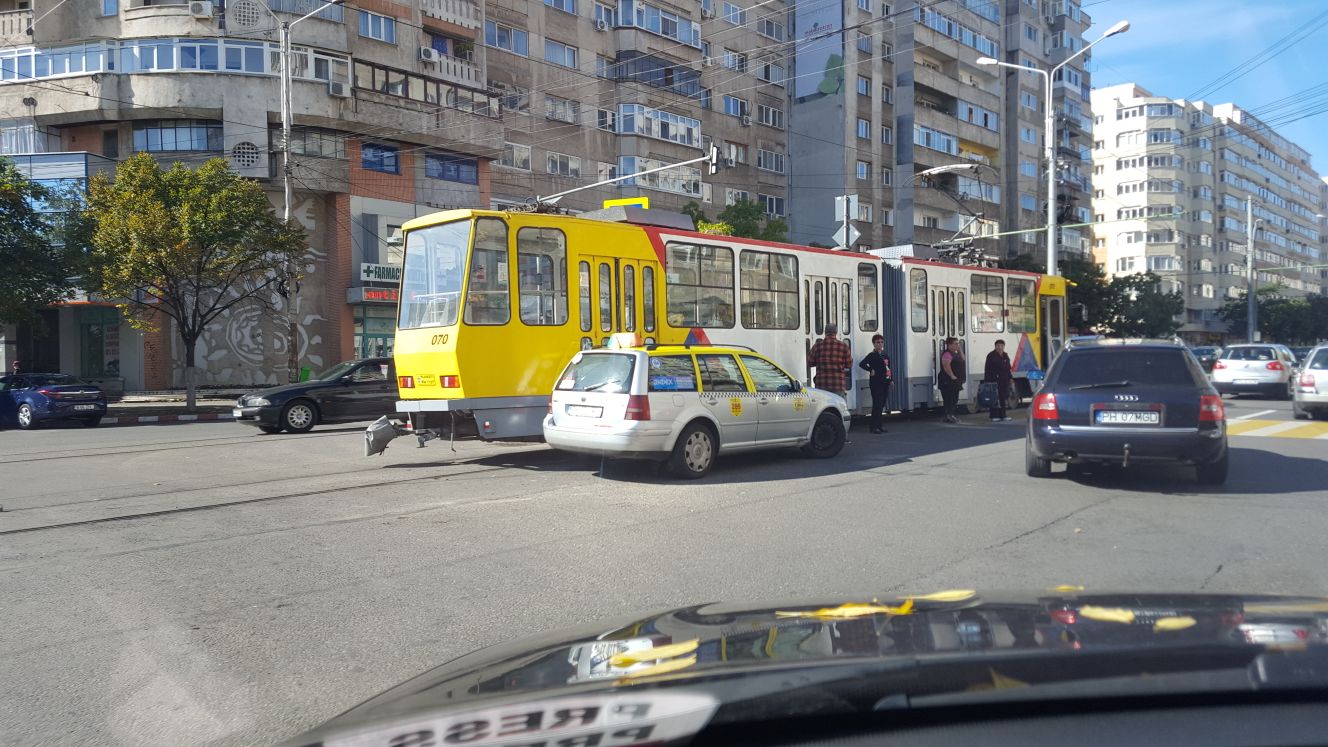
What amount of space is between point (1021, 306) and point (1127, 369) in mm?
12660

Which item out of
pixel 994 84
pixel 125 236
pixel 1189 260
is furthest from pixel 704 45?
pixel 1189 260

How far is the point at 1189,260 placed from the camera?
8656cm

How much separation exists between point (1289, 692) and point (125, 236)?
26.6 m

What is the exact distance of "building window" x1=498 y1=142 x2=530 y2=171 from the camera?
35281 millimetres

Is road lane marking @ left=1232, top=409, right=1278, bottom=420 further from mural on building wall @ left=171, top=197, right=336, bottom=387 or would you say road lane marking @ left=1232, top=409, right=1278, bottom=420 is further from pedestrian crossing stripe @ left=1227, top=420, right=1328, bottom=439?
mural on building wall @ left=171, top=197, right=336, bottom=387

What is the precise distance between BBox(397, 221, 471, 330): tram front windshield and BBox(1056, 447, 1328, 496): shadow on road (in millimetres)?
7692

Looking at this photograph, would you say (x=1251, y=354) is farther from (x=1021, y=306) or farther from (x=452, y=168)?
(x=452, y=168)

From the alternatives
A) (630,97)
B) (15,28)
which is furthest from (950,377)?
(15,28)

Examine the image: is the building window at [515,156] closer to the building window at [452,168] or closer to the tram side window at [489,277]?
the building window at [452,168]

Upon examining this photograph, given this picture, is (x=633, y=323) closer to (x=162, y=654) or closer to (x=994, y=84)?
(x=162, y=654)

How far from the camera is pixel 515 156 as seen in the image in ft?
117

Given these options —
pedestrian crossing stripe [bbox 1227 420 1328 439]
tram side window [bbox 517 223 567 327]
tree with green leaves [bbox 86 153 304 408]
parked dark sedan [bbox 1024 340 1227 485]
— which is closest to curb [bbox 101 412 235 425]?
tree with green leaves [bbox 86 153 304 408]

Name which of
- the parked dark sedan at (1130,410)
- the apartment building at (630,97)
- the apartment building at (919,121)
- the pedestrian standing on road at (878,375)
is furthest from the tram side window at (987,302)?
the apartment building at (919,121)

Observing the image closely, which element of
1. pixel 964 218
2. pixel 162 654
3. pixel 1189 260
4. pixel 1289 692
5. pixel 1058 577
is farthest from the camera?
pixel 1189 260
